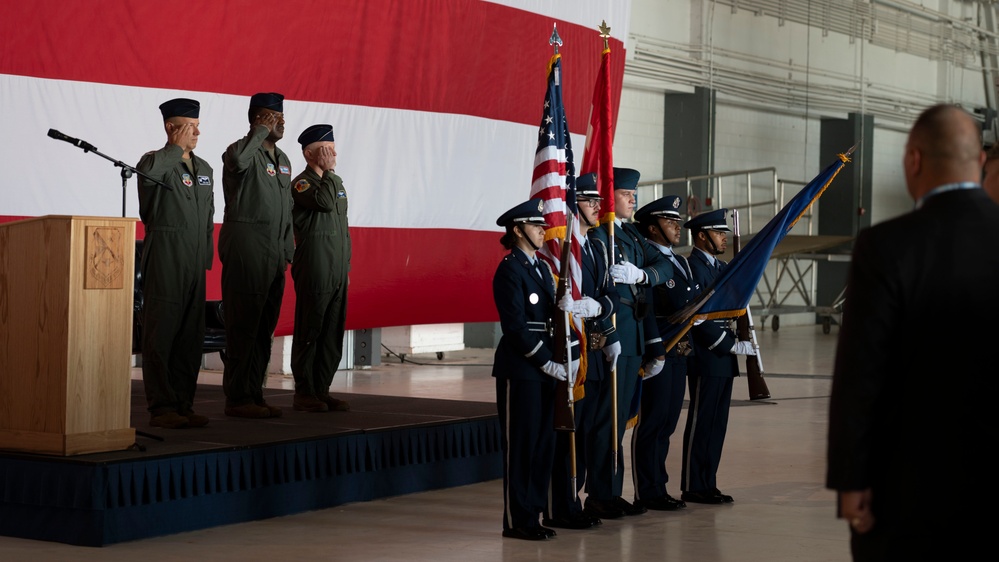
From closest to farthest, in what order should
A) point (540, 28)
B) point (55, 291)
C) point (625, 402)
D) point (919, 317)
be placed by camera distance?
point (919, 317)
point (55, 291)
point (625, 402)
point (540, 28)

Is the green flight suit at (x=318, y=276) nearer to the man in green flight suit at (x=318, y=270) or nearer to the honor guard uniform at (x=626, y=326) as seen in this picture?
the man in green flight suit at (x=318, y=270)

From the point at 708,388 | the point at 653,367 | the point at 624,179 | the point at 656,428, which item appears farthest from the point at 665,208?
the point at 656,428

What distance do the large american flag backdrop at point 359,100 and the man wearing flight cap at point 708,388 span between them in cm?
335

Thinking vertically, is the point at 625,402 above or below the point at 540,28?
below

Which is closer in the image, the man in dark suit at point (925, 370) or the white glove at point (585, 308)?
the man in dark suit at point (925, 370)

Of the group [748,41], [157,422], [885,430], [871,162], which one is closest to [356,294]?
[157,422]

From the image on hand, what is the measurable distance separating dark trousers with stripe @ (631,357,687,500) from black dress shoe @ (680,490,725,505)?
0.52ft

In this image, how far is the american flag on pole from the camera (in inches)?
195

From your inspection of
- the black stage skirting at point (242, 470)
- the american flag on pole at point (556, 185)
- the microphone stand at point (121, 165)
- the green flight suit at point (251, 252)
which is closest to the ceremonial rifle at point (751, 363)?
the american flag on pole at point (556, 185)

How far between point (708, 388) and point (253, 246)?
6.97 ft

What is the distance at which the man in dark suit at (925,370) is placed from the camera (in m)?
2.19

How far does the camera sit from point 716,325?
568 cm

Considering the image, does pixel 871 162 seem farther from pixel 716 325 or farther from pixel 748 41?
pixel 716 325

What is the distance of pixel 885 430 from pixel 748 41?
15824mm
